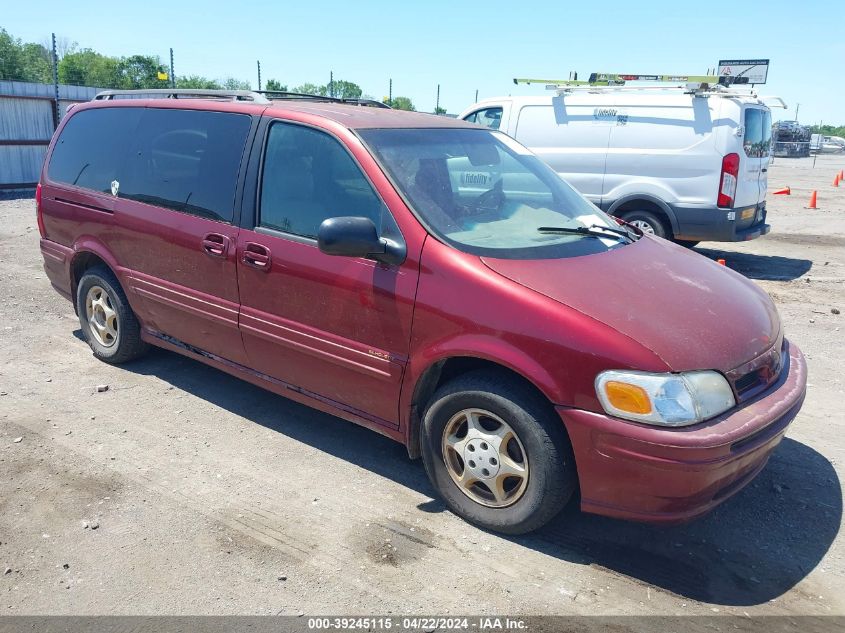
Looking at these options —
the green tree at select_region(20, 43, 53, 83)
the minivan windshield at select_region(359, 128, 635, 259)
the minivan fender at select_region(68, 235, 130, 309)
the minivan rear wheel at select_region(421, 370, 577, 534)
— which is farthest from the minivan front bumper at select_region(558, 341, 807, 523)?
the green tree at select_region(20, 43, 53, 83)

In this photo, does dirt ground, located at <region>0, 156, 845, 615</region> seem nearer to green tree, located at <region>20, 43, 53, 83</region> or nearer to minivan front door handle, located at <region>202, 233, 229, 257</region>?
minivan front door handle, located at <region>202, 233, 229, 257</region>

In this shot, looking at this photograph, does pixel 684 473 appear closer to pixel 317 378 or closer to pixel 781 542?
pixel 781 542

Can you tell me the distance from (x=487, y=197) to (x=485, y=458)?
1404 millimetres

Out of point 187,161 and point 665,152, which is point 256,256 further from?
point 665,152

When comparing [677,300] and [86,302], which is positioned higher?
[677,300]

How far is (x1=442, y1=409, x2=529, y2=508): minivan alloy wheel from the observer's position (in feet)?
10.9

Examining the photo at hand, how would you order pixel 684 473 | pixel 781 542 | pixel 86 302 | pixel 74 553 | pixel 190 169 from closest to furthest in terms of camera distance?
pixel 684 473 < pixel 74 553 < pixel 781 542 < pixel 190 169 < pixel 86 302

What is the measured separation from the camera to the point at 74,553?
3.23 metres

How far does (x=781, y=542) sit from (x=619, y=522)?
29.2 inches

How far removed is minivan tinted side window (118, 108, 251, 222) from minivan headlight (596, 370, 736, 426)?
242cm

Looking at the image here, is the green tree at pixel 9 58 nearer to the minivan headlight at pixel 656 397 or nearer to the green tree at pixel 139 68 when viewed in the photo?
the green tree at pixel 139 68

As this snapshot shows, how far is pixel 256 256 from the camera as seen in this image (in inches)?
159

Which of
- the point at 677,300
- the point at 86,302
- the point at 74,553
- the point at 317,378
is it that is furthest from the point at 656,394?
the point at 86,302

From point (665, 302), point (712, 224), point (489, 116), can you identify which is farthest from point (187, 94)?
point (712, 224)
